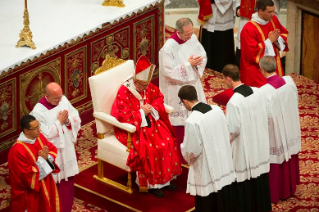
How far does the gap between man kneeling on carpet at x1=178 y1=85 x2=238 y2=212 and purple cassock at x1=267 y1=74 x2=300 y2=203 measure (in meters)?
0.71

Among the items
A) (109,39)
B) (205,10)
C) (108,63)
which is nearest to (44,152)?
(108,63)

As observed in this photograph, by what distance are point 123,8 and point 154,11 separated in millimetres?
498

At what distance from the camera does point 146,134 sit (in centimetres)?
933

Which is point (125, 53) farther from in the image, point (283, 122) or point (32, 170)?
point (32, 170)

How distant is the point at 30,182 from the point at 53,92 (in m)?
0.96

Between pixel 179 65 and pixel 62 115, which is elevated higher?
pixel 179 65

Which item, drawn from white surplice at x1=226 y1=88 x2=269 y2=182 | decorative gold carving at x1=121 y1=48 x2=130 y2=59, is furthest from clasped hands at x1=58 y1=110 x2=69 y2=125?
decorative gold carving at x1=121 y1=48 x2=130 y2=59

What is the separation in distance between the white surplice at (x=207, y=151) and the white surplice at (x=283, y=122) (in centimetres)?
73

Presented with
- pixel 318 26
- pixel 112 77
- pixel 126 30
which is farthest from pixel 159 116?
pixel 318 26

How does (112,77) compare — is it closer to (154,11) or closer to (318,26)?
(154,11)

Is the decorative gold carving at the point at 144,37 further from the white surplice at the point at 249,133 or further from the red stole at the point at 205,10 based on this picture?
the white surplice at the point at 249,133

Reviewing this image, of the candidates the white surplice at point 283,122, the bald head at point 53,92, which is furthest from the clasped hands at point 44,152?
the white surplice at point 283,122

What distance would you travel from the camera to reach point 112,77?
960 cm

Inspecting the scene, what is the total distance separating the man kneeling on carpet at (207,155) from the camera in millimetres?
8383
